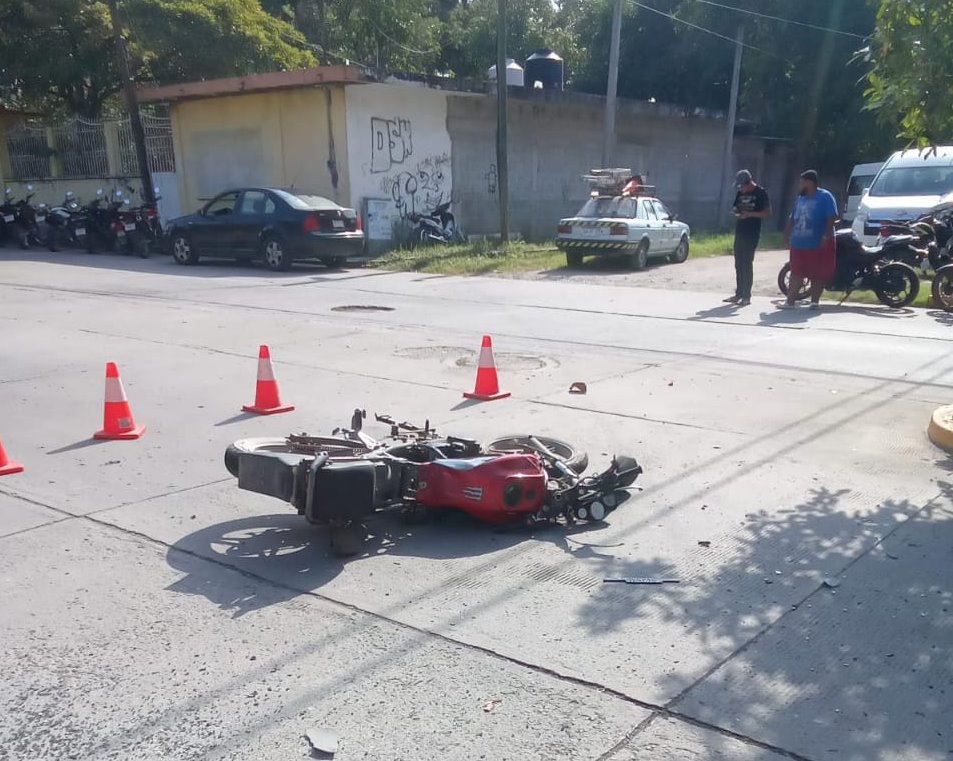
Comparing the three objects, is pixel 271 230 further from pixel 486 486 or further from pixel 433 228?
pixel 486 486

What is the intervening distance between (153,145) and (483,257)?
1111 centimetres

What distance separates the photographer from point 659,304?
14211 mm

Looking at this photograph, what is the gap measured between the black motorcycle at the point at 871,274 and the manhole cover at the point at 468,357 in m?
5.46

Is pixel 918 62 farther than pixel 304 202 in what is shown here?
No

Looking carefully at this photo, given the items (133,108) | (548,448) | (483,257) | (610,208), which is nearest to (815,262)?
(610,208)

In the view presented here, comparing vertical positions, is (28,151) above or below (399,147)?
below

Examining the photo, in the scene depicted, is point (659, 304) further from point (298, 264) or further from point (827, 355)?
point (298, 264)

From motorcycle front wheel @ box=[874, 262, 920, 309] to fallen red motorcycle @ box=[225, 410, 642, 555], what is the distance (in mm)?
9738

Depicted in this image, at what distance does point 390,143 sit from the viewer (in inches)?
908

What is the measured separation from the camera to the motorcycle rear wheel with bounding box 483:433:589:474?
5559 mm

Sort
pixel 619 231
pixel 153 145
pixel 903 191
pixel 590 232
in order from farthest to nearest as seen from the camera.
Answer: pixel 153 145 < pixel 590 232 < pixel 619 231 < pixel 903 191

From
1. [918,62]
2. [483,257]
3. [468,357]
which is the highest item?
[918,62]

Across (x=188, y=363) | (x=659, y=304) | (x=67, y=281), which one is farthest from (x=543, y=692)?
(x=67, y=281)

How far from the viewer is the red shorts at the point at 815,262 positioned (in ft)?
41.7
